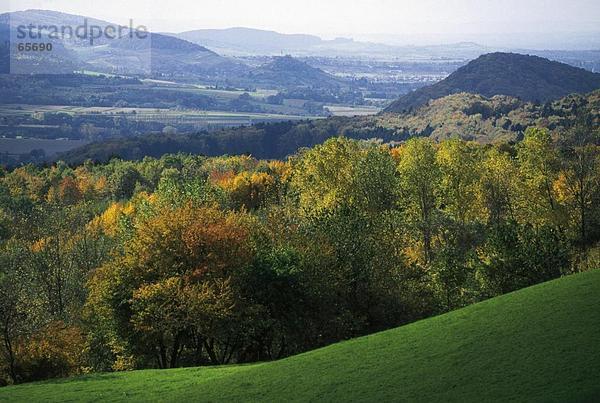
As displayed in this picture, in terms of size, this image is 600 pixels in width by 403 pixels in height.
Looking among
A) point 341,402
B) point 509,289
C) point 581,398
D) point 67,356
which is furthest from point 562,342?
point 67,356

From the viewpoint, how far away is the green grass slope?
23391 mm

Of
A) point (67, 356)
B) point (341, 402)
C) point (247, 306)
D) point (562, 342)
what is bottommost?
point (67, 356)

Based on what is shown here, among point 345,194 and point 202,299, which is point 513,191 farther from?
point 202,299

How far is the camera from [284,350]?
147 ft

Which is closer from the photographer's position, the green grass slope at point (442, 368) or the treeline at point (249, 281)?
the green grass slope at point (442, 368)

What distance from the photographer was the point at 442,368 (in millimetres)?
26000

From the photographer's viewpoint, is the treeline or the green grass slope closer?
the green grass slope

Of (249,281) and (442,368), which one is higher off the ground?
(442,368)

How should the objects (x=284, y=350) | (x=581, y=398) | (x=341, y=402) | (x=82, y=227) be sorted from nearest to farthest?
(x=581, y=398)
(x=341, y=402)
(x=284, y=350)
(x=82, y=227)

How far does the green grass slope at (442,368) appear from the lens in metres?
23.4

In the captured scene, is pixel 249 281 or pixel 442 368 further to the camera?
pixel 249 281

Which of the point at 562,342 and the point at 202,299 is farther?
the point at 202,299

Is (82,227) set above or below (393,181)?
below

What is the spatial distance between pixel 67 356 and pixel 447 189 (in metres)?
50.4
